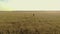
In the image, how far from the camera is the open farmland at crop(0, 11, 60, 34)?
421 millimetres

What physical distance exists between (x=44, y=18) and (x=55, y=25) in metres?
0.04

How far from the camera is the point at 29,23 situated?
42cm

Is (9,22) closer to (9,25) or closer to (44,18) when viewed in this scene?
(9,25)

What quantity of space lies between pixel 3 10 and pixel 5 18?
0.10ft

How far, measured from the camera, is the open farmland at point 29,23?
421 millimetres

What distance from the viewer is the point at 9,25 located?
42 cm

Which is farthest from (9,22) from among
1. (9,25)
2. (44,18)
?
(44,18)

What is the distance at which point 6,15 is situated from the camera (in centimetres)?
42
